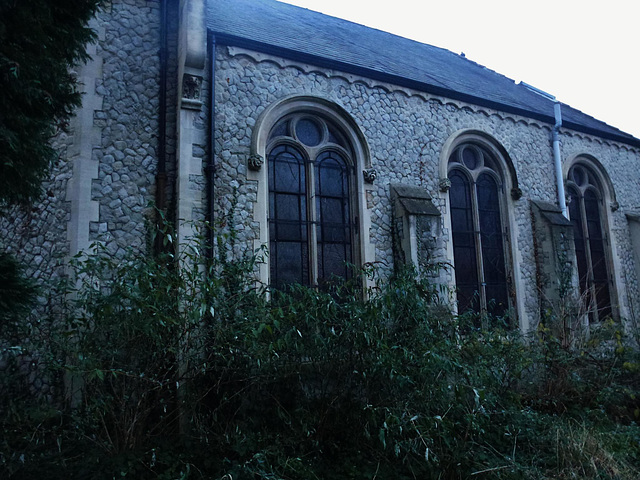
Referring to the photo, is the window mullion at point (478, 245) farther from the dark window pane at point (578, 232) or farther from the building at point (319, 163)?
the dark window pane at point (578, 232)

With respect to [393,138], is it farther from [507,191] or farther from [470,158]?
[507,191]

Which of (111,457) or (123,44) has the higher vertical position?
(123,44)

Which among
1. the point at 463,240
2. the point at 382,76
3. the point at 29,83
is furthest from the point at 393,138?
the point at 29,83

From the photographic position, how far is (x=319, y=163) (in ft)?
26.3

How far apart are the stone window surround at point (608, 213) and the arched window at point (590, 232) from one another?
0.16ft

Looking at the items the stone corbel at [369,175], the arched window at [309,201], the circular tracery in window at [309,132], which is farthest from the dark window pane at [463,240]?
the circular tracery in window at [309,132]

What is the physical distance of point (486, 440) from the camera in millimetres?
4938

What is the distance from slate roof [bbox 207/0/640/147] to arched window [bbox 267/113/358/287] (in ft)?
4.17

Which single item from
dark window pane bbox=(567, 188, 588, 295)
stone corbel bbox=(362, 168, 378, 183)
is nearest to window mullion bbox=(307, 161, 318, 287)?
stone corbel bbox=(362, 168, 378, 183)

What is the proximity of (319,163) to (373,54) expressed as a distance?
3663mm

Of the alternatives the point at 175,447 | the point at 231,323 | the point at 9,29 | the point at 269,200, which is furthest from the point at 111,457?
the point at 269,200

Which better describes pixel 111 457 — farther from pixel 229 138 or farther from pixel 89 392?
pixel 229 138

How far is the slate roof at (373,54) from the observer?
806cm

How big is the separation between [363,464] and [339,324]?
1.30 m
